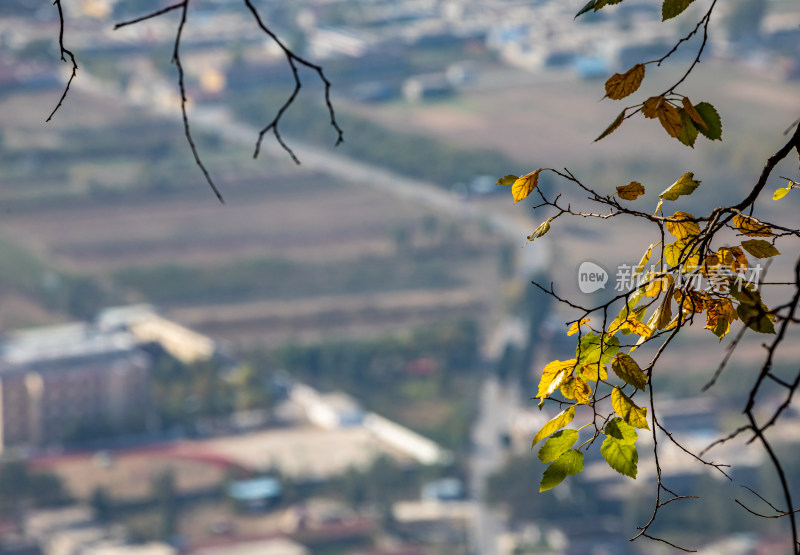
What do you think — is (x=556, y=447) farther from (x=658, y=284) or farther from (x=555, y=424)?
(x=658, y=284)

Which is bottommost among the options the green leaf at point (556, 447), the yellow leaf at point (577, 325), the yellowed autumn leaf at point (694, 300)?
the green leaf at point (556, 447)

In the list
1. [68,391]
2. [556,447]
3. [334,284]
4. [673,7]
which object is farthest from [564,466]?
[334,284]

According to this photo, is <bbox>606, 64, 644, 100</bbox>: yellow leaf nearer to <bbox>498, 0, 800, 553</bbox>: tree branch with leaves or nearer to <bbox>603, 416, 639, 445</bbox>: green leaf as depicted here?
<bbox>498, 0, 800, 553</bbox>: tree branch with leaves

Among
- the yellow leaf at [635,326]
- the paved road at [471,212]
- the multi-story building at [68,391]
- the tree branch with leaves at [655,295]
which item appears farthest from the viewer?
the multi-story building at [68,391]

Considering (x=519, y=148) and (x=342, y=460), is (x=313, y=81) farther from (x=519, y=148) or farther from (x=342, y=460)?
(x=342, y=460)

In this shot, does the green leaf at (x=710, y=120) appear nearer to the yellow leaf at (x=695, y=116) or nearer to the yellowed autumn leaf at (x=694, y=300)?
the yellow leaf at (x=695, y=116)

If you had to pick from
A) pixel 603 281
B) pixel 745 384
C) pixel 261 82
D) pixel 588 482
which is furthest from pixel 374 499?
pixel 261 82

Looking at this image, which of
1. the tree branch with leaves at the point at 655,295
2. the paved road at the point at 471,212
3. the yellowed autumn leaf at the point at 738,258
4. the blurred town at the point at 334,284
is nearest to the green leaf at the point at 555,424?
the tree branch with leaves at the point at 655,295
